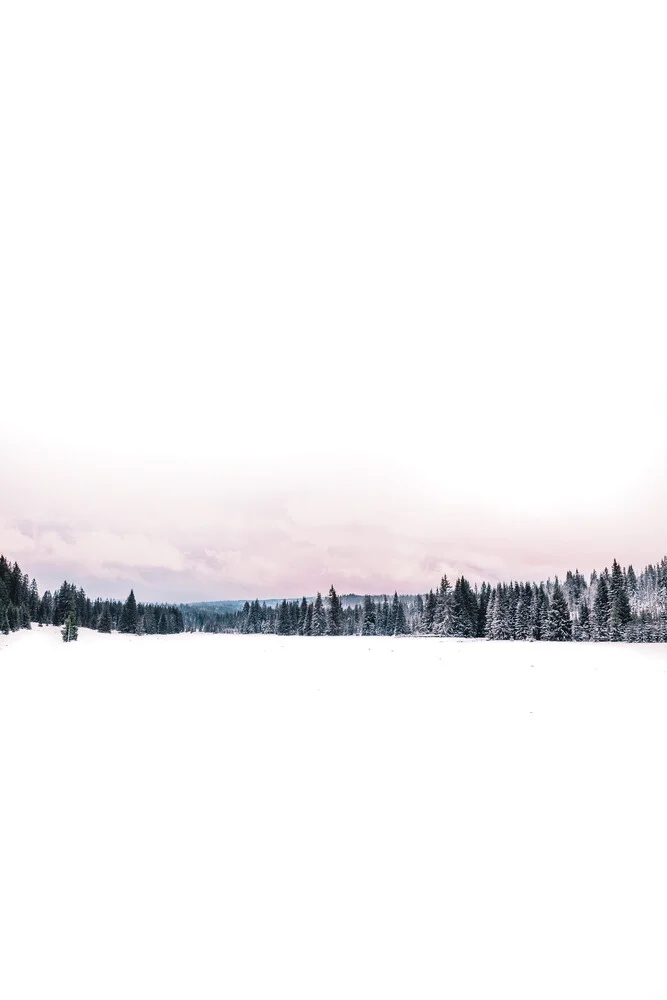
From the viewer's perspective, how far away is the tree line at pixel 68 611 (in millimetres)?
48625

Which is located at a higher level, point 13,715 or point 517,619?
point 13,715

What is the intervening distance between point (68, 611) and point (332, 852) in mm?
49182

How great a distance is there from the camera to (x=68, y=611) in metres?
45.7

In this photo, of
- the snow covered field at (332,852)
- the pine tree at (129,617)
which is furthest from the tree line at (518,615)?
the snow covered field at (332,852)

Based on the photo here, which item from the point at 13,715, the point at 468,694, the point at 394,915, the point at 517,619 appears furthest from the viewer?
the point at 517,619

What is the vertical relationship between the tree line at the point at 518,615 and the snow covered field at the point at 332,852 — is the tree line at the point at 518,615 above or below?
below

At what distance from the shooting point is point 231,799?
7516 millimetres

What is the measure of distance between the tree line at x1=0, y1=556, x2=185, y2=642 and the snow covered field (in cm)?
3242

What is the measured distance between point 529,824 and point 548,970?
2601mm

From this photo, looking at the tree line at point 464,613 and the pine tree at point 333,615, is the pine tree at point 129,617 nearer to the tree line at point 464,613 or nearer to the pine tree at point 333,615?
the tree line at point 464,613

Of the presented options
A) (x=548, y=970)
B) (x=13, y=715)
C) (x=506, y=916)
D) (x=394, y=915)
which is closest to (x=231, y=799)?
(x=394, y=915)

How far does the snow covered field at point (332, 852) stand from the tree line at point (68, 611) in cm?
3242

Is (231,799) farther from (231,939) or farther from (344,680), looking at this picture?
(344,680)

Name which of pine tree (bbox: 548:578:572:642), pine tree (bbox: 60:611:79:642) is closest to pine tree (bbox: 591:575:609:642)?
pine tree (bbox: 548:578:572:642)
